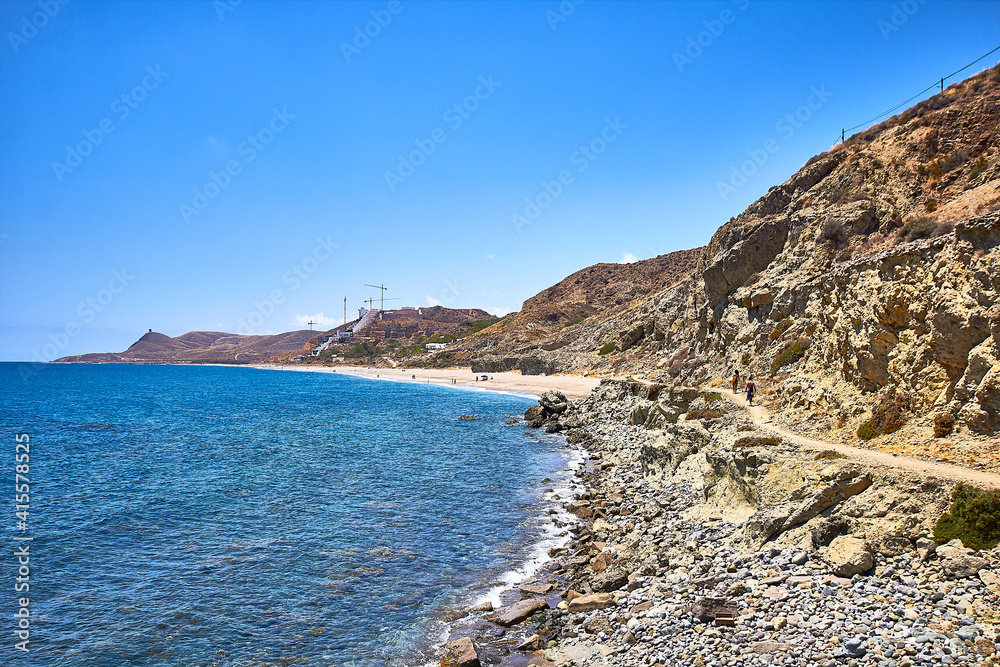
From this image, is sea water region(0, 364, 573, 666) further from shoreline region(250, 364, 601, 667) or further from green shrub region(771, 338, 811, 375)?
green shrub region(771, 338, 811, 375)

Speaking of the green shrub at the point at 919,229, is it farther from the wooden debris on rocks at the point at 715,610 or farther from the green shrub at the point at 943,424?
the wooden debris on rocks at the point at 715,610

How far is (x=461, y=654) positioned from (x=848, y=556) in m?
8.70

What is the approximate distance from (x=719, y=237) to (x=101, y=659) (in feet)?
162

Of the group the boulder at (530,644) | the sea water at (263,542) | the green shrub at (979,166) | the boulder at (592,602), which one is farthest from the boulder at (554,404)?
the boulder at (530,644)

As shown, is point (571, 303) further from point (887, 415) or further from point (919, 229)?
point (887, 415)

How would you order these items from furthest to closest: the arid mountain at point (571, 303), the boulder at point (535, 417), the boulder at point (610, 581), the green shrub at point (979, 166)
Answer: the arid mountain at point (571, 303)
the boulder at point (535, 417)
the green shrub at point (979, 166)
the boulder at point (610, 581)

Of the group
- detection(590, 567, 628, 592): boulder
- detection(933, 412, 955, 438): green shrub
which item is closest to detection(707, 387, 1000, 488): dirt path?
detection(933, 412, 955, 438): green shrub

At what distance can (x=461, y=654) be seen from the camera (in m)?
13.0

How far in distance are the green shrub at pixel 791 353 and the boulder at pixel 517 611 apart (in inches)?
764

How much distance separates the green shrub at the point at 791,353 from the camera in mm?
27922

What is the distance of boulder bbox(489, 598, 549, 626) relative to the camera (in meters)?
14.6

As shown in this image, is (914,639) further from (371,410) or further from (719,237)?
(371,410)

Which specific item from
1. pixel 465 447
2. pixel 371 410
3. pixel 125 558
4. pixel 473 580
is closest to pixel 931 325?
pixel 473 580

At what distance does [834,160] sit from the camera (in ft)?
122
